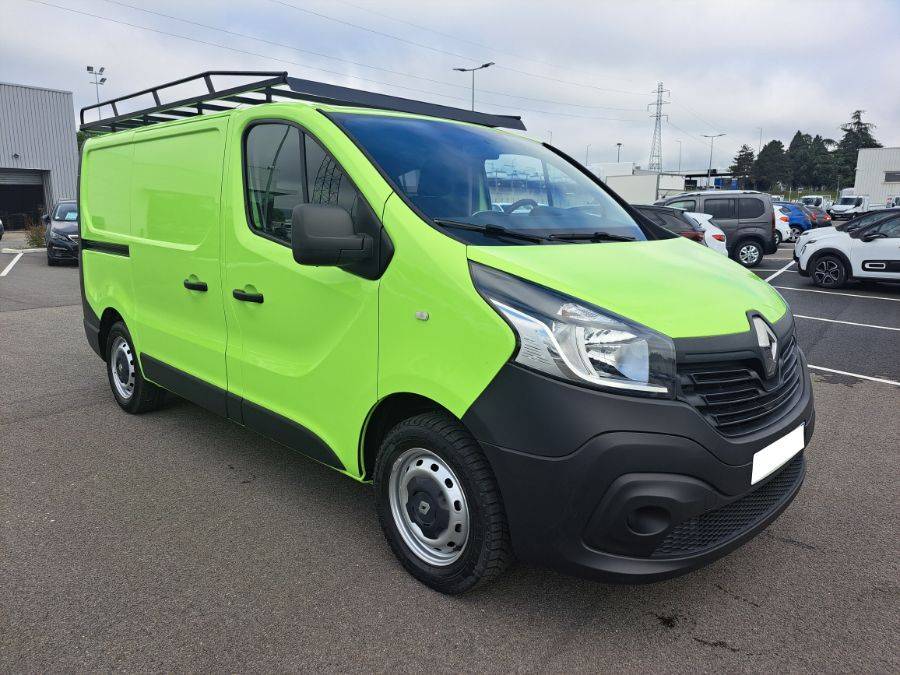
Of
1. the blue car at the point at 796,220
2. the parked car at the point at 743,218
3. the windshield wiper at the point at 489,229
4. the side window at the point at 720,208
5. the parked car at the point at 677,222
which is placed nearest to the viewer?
the windshield wiper at the point at 489,229

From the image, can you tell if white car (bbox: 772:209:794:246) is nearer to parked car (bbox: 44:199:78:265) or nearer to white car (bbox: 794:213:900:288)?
white car (bbox: 794:213:900:288)

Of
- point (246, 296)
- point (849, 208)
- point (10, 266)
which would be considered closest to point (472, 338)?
point (246, 296)

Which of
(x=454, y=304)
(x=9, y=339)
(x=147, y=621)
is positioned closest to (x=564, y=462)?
(x=454, y=304)

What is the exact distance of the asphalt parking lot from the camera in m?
2.37

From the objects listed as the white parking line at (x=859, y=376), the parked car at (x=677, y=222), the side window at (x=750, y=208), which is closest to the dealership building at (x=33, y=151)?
the parked car at (x=677, y=222)

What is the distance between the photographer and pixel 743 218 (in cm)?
1673

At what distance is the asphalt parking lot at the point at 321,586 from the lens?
2.37 metres

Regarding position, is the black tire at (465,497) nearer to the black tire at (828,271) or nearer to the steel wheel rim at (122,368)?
the steel wheel rim at (122,368)

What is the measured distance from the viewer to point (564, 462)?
7.07 ft

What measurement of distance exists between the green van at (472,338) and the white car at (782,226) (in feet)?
68.9

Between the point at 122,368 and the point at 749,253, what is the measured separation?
1567 centimetres

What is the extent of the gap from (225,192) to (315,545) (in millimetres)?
1815

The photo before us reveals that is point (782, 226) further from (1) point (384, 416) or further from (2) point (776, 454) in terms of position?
(1) point (384, 416)

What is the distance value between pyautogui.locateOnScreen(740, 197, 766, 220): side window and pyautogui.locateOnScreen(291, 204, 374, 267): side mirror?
16290 millimetres
